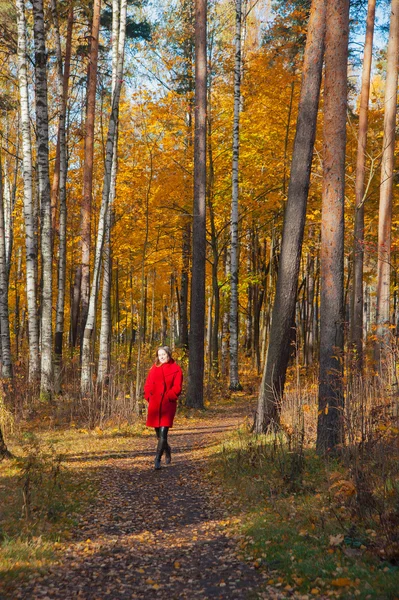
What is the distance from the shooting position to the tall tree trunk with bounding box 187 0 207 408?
597 inches

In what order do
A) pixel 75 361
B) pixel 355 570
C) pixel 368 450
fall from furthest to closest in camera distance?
pixel 75 361
pixel 368 450
pixel 355 570

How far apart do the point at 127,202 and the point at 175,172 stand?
186 centimetres

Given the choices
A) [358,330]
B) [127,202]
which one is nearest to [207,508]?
[358,330]

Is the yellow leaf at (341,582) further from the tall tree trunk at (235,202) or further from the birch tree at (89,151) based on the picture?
the tall tree trunk at (235,202)

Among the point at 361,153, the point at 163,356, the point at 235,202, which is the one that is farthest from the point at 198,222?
the point at 163,356

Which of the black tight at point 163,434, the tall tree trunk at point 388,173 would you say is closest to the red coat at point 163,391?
the black tight at point 163,434

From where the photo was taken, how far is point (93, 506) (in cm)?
662

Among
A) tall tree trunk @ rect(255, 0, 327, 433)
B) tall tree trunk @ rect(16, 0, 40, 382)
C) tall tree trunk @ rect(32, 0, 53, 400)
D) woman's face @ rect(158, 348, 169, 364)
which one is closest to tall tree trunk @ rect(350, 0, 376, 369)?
tall tree trunk @ rect(255, 0, 327, 433)

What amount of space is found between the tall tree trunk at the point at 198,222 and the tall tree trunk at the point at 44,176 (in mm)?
3657

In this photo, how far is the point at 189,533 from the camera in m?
5.77

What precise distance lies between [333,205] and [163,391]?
3708 mm

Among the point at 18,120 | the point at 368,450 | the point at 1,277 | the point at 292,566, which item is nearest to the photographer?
the point at 292,566

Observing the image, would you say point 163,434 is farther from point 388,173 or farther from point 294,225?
point 388,173

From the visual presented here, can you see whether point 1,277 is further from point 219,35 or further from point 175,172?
point 219,35
